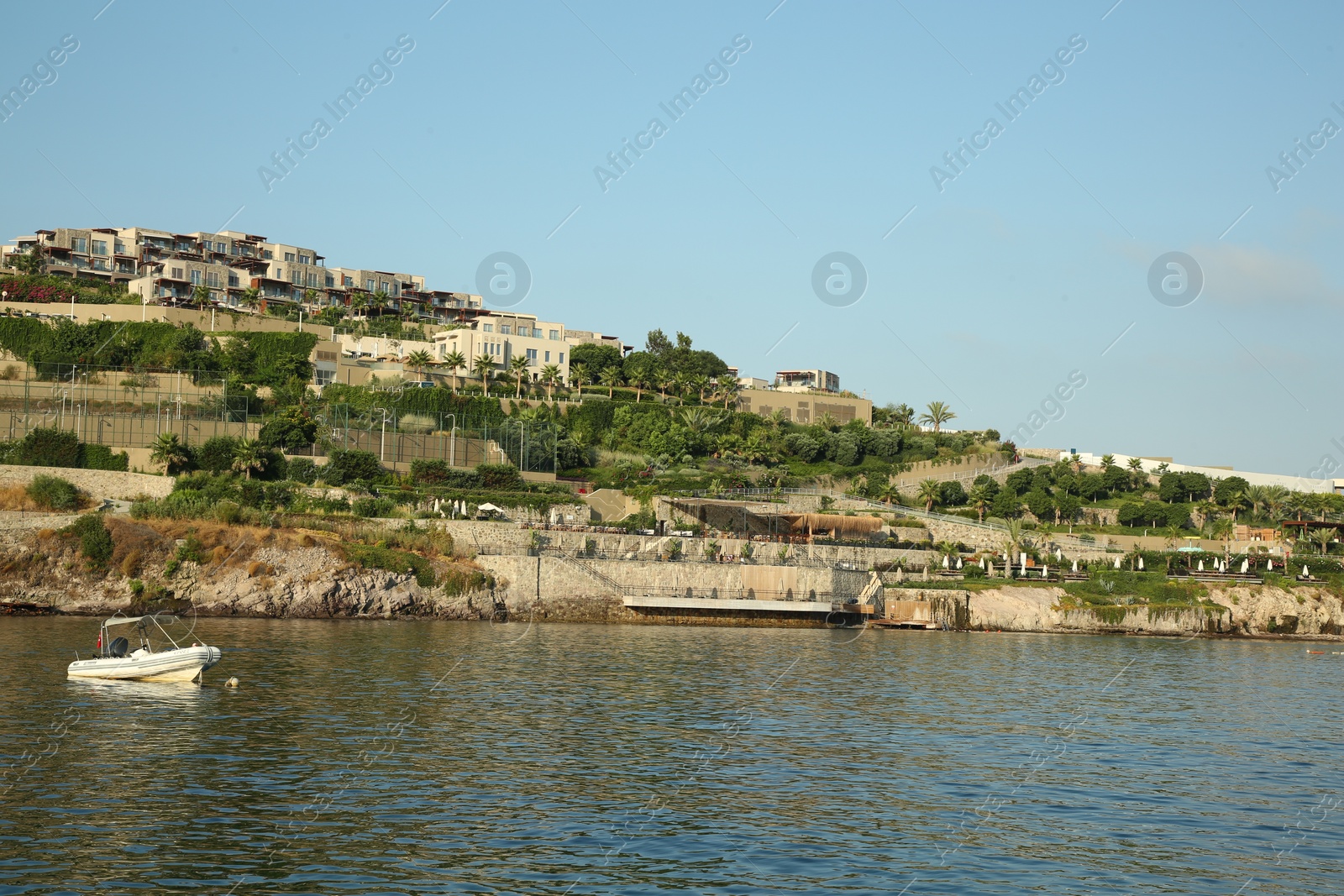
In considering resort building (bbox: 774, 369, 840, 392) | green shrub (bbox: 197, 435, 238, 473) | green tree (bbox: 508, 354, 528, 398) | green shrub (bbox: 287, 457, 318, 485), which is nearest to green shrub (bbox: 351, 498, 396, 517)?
green shrub (bbox: 287, 457, 318, 485)

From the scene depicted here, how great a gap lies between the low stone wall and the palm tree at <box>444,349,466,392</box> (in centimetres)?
4037

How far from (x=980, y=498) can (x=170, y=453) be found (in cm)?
6611

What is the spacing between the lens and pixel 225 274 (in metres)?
154

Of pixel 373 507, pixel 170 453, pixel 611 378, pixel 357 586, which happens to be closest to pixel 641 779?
pixel 357 586

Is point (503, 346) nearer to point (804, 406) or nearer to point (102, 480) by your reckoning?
point (804, 406)

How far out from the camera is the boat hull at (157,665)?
36562mm

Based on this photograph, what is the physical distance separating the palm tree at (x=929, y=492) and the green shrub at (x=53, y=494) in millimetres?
69761

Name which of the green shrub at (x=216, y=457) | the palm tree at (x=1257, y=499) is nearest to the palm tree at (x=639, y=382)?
the green shrub at (x=216, y=457)

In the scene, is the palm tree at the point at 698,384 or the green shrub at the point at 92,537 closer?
the green shrub at the point at 92,537

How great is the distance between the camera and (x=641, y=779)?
25.7 meters

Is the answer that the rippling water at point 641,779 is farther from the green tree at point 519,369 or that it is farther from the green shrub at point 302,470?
the green tree at point 519,369

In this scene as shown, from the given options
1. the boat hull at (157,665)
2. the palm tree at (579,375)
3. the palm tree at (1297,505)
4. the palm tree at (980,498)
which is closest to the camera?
the boat hull at (157,665)

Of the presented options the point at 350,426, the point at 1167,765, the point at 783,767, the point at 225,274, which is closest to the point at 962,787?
the point at 783,767

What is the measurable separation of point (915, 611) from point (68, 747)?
181ft
